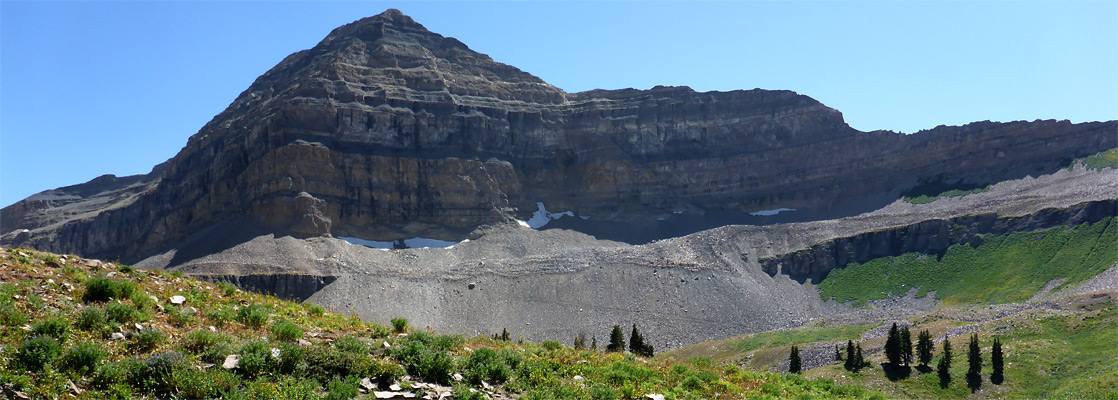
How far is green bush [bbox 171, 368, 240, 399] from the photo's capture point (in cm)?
1087

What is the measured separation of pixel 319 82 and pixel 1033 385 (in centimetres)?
11763

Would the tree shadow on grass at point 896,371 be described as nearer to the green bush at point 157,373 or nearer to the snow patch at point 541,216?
the green bush at point 157,373

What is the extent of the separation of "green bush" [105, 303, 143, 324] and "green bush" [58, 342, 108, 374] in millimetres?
2004

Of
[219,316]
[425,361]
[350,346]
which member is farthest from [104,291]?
[425,361]

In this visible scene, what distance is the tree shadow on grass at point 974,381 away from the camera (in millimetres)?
39350

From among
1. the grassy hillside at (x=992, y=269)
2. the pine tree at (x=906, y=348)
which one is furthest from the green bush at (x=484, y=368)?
the grassy hillside at (x=992, y=269)

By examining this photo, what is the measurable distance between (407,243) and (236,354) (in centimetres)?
10367

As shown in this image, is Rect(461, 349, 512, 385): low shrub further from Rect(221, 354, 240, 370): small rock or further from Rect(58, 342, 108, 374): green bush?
Rect(58, 342, 108, 374): green bush

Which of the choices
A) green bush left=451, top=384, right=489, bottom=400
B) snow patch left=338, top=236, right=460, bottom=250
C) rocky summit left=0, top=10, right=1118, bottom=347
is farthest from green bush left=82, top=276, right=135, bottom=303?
snow patch left=338, top=236, right=460, bottom=250

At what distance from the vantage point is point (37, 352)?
10.9 metres

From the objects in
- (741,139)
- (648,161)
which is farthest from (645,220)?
(741,139)

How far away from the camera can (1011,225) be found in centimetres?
9606

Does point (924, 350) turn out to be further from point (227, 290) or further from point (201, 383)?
point (201, 383)

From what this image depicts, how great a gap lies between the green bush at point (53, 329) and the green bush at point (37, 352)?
0.68 metres
